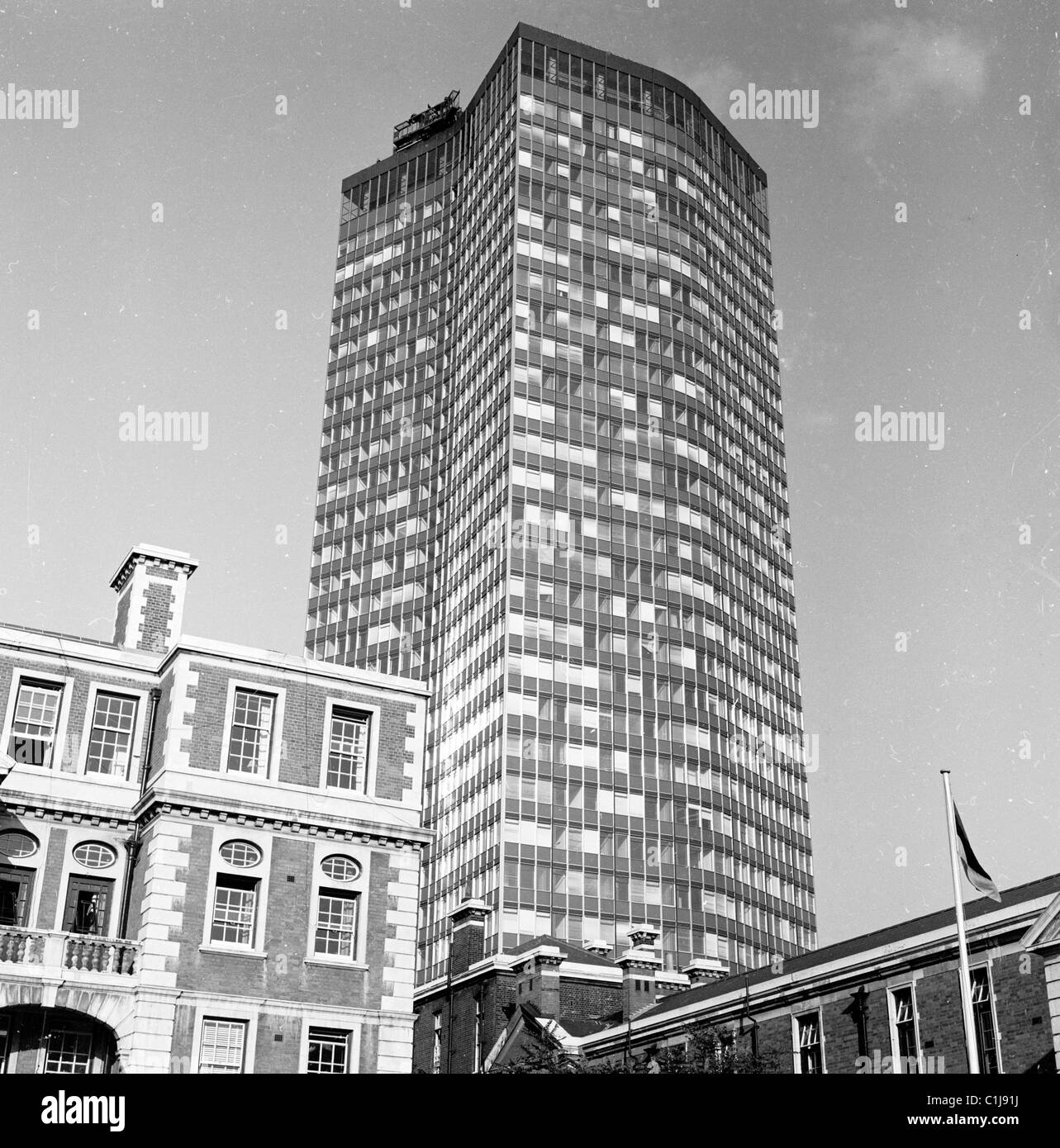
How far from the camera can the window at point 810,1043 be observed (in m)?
45.5

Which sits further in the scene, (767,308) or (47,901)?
(767,308)

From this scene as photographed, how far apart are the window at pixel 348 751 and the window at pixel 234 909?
411cm

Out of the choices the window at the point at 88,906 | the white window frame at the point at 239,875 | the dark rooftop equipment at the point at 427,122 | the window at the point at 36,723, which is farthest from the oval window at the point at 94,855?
the dark rooftop equipment at the point at 427,122

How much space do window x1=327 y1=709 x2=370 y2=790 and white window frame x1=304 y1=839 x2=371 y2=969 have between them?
1.89 m

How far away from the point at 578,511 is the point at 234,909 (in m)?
90.2

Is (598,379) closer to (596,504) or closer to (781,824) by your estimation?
(596,504)

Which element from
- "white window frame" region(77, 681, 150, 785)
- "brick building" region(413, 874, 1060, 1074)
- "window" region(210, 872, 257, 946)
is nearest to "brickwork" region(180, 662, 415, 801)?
"white window frame" region(77, 681, 150, 785)

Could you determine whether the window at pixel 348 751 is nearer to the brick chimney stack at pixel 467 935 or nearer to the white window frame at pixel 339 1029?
the white window frame at pixel 339 1029

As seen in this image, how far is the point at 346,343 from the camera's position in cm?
15725

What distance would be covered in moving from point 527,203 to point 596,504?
31.4 m

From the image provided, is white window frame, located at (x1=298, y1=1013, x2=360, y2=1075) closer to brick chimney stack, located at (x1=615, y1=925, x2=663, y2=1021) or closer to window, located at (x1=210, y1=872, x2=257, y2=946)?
window, located at (x1=210, y1=872, x2=257, y2=946)

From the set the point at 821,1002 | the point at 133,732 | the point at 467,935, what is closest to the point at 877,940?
the point at 821,1002
